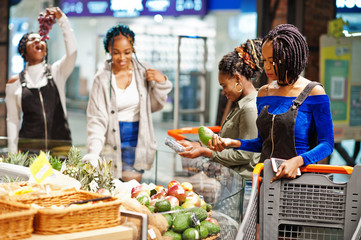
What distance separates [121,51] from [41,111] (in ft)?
3.70

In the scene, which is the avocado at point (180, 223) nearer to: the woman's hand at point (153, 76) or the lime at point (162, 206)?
the lime at point (162, 206)

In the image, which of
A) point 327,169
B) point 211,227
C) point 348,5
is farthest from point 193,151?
point 348,5

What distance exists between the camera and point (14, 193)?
276cm

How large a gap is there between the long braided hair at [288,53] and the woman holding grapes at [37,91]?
2655mm

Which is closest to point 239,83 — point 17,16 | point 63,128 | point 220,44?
point 63,128

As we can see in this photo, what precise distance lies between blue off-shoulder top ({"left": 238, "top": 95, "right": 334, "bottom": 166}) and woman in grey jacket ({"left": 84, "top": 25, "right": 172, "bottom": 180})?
1787mm

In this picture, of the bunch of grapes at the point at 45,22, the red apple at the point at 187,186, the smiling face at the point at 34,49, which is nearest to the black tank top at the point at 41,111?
the smiling face at the point at 34,49

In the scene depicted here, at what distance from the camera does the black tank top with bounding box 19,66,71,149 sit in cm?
502

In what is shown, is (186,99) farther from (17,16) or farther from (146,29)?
(17,16)

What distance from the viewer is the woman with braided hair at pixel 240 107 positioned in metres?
3.37

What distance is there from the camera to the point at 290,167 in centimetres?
255

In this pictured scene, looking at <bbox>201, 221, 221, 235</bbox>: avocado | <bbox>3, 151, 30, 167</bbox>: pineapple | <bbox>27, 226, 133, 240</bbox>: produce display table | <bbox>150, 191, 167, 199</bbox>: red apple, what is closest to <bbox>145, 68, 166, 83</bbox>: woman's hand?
<bbox>3, 151, 30, 167</bbox>: pineapple

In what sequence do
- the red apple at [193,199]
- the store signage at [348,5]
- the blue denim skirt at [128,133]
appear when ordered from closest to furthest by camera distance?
the red apple at [193,199]
the blue denim skirt at [128,133]
the store signage at [348,5]

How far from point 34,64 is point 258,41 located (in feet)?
7.63
